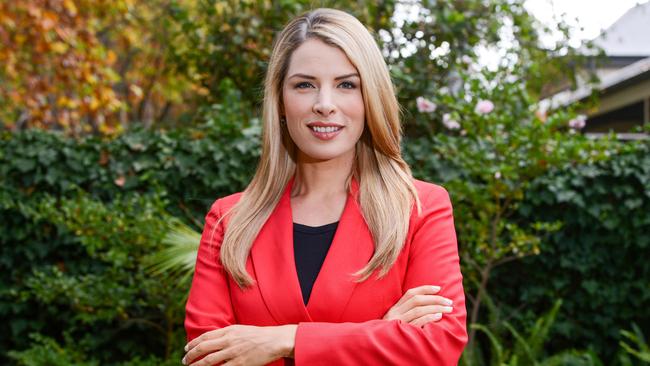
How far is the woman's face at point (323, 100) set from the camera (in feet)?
6.73

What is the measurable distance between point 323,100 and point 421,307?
67cm

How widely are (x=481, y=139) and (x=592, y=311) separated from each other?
1568mm

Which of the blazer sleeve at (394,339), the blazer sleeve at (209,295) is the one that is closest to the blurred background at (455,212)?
the blazer sleeve at (209,295)

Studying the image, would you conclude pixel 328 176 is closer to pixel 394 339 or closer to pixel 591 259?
pixel 394 339

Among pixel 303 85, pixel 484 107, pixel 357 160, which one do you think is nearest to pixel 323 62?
pixel 303 85

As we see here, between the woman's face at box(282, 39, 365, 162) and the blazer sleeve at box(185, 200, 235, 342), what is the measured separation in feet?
1.44

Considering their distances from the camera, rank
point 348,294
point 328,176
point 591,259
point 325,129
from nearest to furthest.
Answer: point 348,294 → point 325,129 → point 328,176 → point 591,259

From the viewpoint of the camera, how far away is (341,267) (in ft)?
6.59

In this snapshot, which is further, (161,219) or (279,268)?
(161,219)

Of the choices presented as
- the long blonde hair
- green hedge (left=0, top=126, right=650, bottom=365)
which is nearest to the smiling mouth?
the long blonde hair

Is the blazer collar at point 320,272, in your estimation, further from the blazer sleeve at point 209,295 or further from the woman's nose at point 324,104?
the woman's nose at point 324,104

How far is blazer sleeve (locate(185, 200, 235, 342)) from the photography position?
2.06 meters

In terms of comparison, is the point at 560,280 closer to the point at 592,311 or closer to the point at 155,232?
the point at 592,311

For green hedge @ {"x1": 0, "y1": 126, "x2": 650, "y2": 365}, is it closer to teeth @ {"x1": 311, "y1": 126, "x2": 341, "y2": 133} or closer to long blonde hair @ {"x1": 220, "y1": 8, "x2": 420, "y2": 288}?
long blonde hair @ {"x1": 220, "y1": 8, "x2": 420, "y2": 288}
